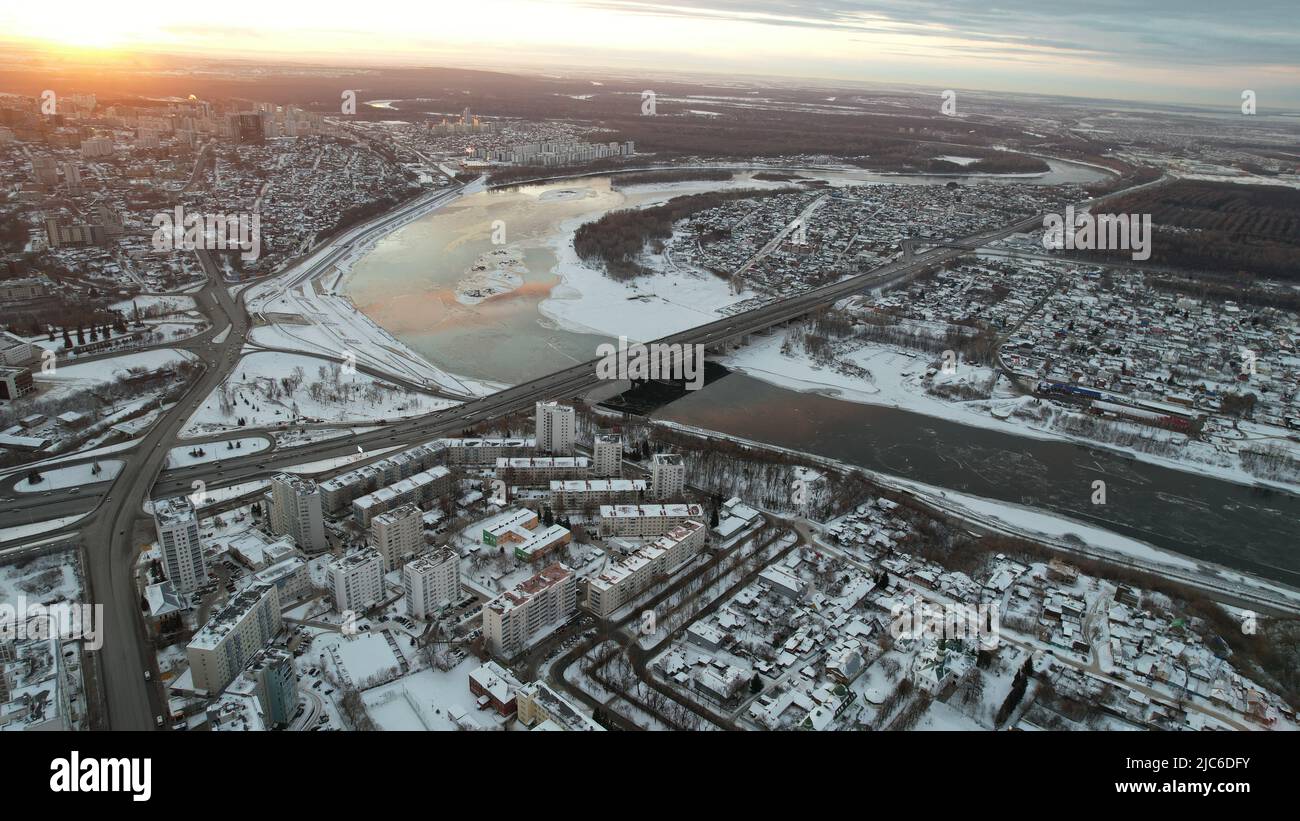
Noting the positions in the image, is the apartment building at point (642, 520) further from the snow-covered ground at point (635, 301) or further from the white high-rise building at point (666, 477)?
the snow-covered ground at point (635, 301)

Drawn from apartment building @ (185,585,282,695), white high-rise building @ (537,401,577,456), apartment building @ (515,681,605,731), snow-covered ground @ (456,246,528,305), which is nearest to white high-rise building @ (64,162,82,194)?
snow-covered ground @ (456,246,528,305)

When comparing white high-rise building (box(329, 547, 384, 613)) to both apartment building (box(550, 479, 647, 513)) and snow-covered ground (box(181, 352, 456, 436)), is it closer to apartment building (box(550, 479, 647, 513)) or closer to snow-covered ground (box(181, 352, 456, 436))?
apartment building (box(550, 479, 647, 513))

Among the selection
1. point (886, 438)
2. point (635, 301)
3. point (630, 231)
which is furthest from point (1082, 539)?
point (630, 231)

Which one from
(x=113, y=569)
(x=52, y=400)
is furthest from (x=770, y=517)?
(x=52, y=400)
